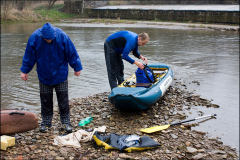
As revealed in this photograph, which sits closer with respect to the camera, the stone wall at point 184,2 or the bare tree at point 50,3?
the stone wall at point 184,2

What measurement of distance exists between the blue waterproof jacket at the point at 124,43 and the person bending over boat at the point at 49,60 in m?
1.62

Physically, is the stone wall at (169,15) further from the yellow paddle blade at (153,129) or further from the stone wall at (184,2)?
the yellow paddle blade at (153,129)

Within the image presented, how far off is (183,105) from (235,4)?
31.2 m

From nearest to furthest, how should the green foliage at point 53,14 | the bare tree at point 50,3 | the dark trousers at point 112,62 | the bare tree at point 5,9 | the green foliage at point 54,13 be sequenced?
1. the dark trousers at point 112,62
2. the bare tree at point 5,9
3. the green foliage at point 53,14
4. the green foliage at point 54,13
5. the bare tree at point 50,3

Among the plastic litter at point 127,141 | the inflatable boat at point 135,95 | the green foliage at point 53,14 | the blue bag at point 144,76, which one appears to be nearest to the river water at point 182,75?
the inflatable boat at point 135,95

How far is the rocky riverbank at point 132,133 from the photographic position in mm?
3609

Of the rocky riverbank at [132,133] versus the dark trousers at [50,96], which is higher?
the dark trousers at [50,96]

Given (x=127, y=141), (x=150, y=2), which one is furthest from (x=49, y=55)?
(x=150, y=2)

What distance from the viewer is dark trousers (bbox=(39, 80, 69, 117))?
13.4 ft

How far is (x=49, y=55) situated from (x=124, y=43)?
2.24m

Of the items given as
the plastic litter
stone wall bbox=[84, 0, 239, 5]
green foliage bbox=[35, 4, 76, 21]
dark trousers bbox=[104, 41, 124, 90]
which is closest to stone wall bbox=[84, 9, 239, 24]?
stone wall bbox=[84, 0, 239, 5]

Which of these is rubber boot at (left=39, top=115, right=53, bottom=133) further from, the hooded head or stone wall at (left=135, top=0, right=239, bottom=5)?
stone wall at (left=135, top=0, right=239, bottom=5)

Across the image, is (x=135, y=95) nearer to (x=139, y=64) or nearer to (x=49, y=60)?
(x=139, y=64)

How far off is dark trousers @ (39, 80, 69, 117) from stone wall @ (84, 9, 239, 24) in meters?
26.4
